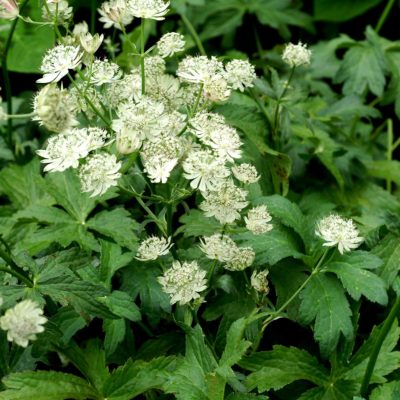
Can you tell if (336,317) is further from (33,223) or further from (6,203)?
(6,203)

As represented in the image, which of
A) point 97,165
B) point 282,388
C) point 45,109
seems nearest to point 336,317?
point 282,388

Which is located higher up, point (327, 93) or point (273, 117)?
point (273, 117)

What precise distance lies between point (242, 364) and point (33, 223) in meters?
0.75

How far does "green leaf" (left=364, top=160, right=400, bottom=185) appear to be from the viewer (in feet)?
8.00

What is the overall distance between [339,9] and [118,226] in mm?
1863

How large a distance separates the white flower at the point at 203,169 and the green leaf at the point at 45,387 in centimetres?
56

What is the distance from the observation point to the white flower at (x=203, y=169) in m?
1.42

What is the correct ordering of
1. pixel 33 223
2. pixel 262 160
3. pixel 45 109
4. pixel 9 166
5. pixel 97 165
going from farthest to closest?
pixel 9 166 → pixel 262 160 → pixel 33 223 → pixel 97 165 → pixel 45 109

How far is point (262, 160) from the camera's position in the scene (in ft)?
6.90

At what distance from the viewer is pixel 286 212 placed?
1.81 meters

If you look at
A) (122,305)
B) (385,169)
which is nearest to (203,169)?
(122,305)

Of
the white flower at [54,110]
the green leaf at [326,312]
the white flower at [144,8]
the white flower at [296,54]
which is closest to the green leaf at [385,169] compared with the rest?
the white flower at [296,54]

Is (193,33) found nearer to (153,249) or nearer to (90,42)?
(90,42)

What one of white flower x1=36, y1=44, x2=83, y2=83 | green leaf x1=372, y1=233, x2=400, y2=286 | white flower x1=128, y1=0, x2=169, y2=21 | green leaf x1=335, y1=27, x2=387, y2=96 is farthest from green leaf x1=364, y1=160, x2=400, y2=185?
white flower x1=36, y1=44, x2=83, y2=83
